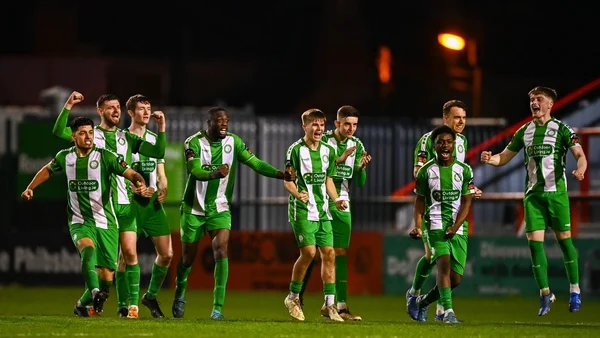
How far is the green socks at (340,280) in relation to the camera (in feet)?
57.0

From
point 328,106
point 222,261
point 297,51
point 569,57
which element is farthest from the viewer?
point 297,51

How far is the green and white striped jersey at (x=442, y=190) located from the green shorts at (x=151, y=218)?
10.2ft

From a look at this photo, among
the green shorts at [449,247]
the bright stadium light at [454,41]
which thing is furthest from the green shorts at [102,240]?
the bright stadium light at [454,41]

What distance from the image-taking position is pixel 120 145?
16953 millimetres

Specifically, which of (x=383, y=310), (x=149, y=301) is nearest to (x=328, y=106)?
(x=383, y=310)

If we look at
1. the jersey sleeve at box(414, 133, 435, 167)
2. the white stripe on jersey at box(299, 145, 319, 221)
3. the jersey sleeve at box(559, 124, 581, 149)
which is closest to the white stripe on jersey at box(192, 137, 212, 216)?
the white stripe on jersey at box(299, 145, 319, 221)

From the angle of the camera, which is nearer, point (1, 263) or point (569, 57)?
point (1, 263)

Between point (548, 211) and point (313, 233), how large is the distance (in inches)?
106

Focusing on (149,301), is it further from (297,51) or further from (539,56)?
(297,51)

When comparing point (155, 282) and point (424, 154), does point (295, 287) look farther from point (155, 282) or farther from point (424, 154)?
point (424, 154)

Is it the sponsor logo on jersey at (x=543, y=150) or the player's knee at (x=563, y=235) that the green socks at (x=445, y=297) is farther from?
the sponsor logo on jersey at (x=543, y=150)

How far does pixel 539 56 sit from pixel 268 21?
499 inches

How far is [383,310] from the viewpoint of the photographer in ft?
67.8

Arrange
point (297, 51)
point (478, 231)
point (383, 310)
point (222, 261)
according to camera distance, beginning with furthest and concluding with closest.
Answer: point (297, 51) < point (478, 231) < point (383, 310) < point (222, 261)
